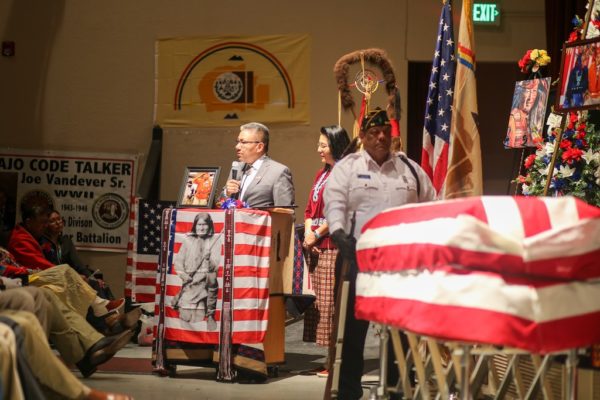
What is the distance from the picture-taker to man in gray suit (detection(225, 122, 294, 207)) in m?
6.25

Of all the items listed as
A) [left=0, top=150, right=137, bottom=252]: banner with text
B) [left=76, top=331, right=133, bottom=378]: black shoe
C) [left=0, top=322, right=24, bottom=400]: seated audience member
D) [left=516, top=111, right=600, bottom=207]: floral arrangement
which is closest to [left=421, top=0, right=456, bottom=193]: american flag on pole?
[left=516, top=111, right=600, bottom=207]: floral arrangement

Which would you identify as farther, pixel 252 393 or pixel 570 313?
pixel 252 393

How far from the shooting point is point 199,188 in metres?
6.24

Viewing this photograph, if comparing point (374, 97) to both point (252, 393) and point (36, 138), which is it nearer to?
point (36, 138)

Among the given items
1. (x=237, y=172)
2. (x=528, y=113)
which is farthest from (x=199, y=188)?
(x=528, y=113)

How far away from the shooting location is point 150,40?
925 centimetres

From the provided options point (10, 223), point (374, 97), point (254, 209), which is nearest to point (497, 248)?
point (254, 209)

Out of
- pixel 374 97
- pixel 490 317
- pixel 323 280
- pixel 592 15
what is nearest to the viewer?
pixel 490 317

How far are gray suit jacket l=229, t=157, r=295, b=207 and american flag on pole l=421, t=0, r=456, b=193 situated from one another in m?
0.83

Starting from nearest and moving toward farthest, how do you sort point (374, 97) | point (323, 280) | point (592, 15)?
point (592, 15), point (323, 280), point (374, 97)

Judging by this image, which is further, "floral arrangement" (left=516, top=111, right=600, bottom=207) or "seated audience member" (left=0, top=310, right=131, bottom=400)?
"floral arrangement" (left=516, top=111, right=600, bottom=207)

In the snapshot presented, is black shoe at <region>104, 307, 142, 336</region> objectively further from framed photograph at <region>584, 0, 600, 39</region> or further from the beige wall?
framed photograph at <region>584, 0, 600, 39</region>

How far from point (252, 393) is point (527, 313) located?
2.87 meters

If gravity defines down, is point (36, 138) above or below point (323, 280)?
above
